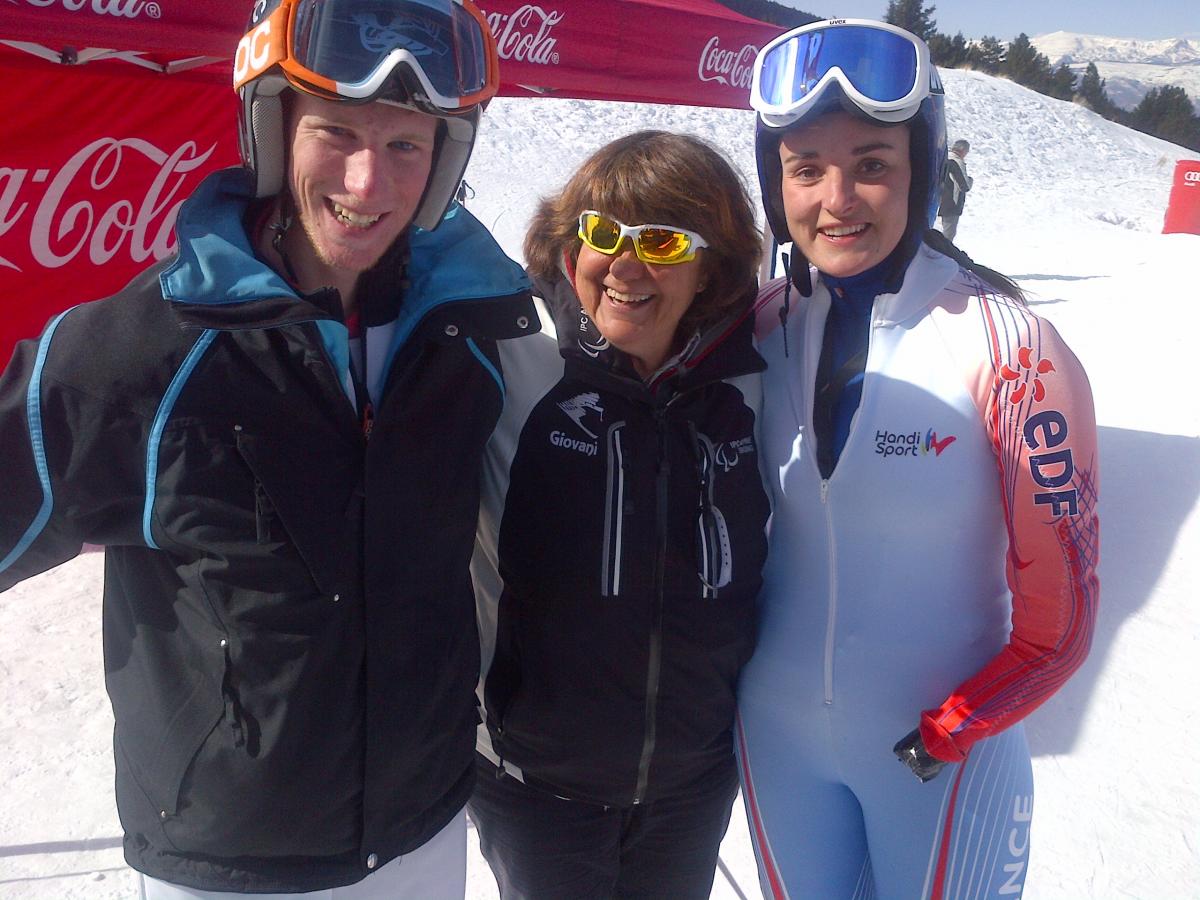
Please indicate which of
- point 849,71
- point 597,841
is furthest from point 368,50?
point 597,841

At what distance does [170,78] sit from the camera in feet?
13.1

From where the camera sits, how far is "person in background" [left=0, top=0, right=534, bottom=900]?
4.16 ft

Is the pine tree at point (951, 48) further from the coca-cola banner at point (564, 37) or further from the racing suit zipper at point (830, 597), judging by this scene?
the racing suit zipper at point (830, 597)

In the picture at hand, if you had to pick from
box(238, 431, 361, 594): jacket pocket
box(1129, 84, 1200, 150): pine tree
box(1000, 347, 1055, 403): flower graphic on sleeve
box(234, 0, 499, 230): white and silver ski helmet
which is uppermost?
box(1129, 84, 1200, 150): pine tree

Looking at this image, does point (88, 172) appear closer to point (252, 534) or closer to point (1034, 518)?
point (252, 534)

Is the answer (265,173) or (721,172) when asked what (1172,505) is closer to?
(721,172)

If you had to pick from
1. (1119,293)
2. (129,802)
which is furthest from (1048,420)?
(1119,293)

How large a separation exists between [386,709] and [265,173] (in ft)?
2.95

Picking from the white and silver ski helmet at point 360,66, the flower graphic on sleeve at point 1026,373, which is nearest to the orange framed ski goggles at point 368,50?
the white and silver ski helmet at point 360,66

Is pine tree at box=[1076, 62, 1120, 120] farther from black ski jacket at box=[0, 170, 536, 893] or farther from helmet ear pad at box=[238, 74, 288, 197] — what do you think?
black ski jacket at box=[0, 170, 536, 893]

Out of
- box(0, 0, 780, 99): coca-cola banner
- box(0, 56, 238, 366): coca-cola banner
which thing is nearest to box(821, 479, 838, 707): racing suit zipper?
box(0, 0, 780, 99): coca-cola banner

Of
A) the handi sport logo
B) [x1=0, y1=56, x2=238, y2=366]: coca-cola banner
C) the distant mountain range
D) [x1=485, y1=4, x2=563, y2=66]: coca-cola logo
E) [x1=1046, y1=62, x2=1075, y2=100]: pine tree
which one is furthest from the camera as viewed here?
the distant mountain range

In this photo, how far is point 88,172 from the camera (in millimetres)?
3773

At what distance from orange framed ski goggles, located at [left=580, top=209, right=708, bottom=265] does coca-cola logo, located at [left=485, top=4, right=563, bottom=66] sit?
228cm
